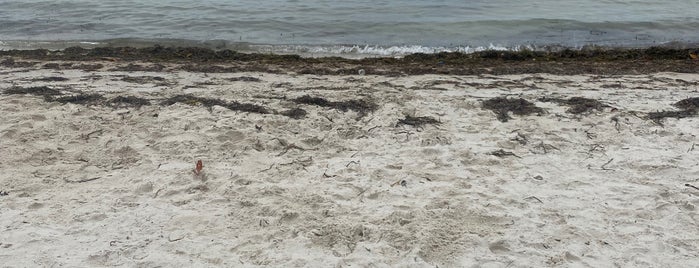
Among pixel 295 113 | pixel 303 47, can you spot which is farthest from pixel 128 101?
pixel 303 47

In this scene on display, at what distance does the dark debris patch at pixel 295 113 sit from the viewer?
21.2 feet

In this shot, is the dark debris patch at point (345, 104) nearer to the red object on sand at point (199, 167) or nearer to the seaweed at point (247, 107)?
the seaweed at point (247, 107)

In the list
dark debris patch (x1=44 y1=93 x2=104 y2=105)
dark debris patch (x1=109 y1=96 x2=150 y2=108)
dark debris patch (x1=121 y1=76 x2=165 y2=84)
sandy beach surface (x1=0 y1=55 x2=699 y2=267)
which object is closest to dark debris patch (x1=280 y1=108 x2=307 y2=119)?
sandy beach surface (x1=0 y1=55 x2=699 y2=267)

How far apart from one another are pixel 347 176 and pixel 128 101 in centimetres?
349

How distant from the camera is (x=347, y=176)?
5.04m

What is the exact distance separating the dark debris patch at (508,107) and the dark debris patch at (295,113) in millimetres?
2315

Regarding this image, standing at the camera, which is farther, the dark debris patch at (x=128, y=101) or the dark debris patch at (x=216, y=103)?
the dark debris patch at (x=128, y=101)

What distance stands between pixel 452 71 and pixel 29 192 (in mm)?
6574

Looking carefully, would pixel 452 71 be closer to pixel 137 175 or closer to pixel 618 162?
pixel 618 162

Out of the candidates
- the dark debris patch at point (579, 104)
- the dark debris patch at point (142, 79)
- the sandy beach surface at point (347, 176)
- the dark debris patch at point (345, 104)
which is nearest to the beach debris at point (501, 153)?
the sandy beach surface at point (347, 176)

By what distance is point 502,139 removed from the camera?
580 centimetres

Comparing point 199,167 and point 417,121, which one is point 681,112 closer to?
point 417,121

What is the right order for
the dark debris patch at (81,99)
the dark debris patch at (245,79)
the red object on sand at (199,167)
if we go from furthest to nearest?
the dark debris patch at (245,79) < the dark debris patch at (81,99) < the red object on sand at (199,167)

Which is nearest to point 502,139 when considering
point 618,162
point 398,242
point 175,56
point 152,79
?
point 618,162
